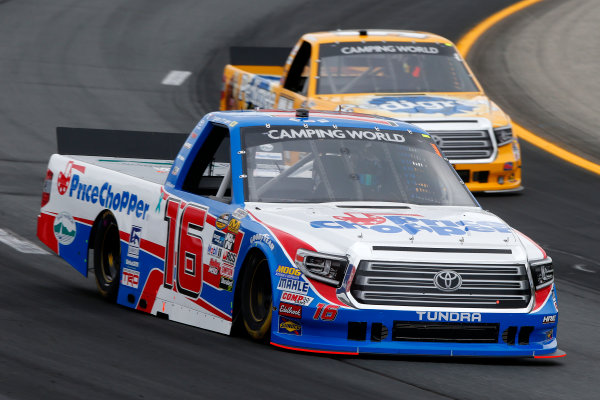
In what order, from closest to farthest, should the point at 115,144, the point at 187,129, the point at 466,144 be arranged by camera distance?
the point at 115,144 < the point at 466,144 < the point at 187,129

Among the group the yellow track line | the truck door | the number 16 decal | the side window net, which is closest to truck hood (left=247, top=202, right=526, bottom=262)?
the truck door

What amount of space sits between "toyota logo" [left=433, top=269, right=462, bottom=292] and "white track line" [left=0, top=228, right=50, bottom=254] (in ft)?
16.5

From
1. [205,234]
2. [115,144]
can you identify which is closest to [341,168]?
[205,234]

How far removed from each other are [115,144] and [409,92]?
17.2ft

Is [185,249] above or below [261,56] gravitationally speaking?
below

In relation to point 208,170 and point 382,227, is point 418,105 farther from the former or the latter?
point 382,227

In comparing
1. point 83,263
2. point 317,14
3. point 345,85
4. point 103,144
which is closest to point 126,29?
point 317,14

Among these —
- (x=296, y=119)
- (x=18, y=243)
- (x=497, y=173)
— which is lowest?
(x=18, y=243)

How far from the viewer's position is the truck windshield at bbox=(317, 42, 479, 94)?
16.4 m

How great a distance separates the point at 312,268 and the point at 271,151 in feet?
4.66

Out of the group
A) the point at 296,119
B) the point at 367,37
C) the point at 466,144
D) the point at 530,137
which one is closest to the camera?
the point at 296,119

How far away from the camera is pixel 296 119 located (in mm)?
9273

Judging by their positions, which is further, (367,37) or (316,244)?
(367,37)

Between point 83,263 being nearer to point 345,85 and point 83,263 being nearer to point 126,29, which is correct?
point 345,85
